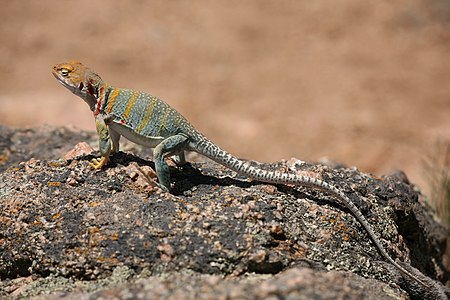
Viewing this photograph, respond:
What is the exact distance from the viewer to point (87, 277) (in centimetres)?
380

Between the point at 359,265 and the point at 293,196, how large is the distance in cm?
68

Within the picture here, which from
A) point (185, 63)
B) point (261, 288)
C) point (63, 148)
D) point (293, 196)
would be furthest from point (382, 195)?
point (185, 63)

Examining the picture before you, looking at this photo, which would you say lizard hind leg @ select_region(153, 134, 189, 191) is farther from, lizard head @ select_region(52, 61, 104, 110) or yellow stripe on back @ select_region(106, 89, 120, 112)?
lizard head @ select_region(52, 61, 104, 110)

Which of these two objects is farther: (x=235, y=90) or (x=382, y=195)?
(x=235, y=90)

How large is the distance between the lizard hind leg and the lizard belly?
10 centimetres

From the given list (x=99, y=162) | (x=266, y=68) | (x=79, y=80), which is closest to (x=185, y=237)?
(x=99, y=162)

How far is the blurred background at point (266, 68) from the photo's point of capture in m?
12.1

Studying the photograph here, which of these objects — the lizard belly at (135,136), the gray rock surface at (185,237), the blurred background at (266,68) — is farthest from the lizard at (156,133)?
the blurred background at (266,68)

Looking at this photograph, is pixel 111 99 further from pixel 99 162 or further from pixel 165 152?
pixel 165 152

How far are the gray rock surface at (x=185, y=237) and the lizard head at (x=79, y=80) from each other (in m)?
0.51

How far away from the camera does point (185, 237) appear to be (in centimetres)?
383

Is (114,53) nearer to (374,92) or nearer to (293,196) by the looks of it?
(374,92)

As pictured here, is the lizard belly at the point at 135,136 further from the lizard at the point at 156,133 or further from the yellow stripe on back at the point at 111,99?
the yellow stripe on back at the point at 111,99

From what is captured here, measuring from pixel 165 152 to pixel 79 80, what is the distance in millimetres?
951
